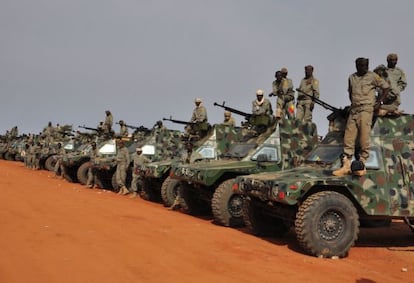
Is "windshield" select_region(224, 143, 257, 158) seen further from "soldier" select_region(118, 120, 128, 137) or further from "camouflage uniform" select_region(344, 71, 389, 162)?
"soldier" select_region(118, 120, 128, 137)

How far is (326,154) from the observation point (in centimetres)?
819

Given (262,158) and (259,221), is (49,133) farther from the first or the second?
(259,221)

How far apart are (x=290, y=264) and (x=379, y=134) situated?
9.57 feet

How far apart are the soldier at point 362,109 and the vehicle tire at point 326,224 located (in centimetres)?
85

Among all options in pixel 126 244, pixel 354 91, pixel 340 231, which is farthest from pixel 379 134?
pixel 126 244

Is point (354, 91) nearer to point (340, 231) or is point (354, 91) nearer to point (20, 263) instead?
point (340, 231)

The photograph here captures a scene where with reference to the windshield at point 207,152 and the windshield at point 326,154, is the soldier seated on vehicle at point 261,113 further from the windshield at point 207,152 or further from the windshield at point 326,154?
the windshield at point 326,154

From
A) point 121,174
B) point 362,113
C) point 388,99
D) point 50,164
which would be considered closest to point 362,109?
point 362,113

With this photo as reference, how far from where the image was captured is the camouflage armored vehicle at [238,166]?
357 inches

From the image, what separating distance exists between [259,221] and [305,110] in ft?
15.0

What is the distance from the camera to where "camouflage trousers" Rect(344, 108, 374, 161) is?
24.5 feet

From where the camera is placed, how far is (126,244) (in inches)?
256

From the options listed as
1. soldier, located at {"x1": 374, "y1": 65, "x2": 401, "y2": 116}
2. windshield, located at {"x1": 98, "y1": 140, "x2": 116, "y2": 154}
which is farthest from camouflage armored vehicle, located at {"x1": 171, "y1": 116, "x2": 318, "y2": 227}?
windshield, located at {"x1": 98, "y1": 140, "x2": 116, "y2": 154}

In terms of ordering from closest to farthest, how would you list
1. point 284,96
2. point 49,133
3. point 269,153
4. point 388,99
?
point 388,99, point 269,153, point 284,96, point 49,133
